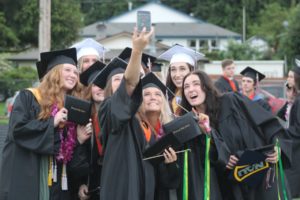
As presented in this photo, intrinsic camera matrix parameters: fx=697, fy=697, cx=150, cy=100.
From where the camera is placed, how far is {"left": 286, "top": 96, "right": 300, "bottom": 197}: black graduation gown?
8906mm

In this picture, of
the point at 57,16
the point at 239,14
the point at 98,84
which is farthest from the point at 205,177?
the point at 239,14

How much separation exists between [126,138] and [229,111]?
1.23m

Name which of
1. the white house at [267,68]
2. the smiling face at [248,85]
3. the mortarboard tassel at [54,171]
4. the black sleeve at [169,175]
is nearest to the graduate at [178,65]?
the black sleeve at [169,175]

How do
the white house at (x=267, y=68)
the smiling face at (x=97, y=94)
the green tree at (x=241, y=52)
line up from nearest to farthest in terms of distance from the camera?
the smiling face at (x=97, y=94) → the white house at (x=267, y=68) → the green tree at (x=241, y=52)

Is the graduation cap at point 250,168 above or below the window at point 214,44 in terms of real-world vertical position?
below

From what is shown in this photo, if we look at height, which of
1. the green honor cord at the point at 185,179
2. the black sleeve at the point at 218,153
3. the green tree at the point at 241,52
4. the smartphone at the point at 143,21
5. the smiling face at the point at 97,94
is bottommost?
the green honor cord at the point at 185,179

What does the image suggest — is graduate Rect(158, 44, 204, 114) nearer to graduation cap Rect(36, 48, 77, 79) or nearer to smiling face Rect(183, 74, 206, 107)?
smiling face Rect(183, 74, 206, 107)

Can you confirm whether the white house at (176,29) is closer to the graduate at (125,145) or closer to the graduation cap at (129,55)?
the graduation cap at (129,55)

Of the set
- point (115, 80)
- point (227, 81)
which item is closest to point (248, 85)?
point (227, 81)

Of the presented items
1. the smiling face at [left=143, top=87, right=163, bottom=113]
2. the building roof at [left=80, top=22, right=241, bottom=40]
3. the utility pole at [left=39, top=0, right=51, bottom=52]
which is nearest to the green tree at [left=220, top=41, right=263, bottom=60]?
the building roof at [left=80, top=22, right=241, bottom=40]

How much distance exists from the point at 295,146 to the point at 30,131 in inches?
167

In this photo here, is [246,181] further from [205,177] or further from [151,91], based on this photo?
[151,91]

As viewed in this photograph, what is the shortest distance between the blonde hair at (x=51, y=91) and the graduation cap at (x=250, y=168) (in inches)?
67.0

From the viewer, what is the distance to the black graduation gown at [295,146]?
29.2ft
